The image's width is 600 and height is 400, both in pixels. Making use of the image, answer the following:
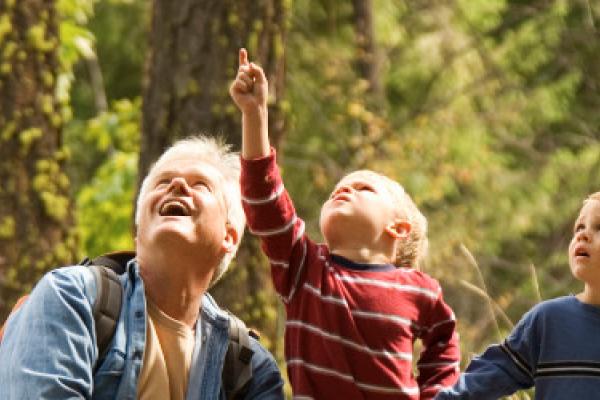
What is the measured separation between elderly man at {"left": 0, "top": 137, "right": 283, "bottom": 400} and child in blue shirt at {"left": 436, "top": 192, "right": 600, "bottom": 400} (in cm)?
60

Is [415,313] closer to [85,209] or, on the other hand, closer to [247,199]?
[247,199]

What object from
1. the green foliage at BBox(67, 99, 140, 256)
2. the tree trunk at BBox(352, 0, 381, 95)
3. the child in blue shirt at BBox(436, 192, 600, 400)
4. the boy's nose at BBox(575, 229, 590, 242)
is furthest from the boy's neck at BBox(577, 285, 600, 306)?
the tree trunk at BBox(352, 0, 381, 95)

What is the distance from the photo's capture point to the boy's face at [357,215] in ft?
10.7

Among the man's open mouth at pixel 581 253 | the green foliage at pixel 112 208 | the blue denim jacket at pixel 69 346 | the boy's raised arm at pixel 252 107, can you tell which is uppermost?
the boy's raised arm at pixel 252 107

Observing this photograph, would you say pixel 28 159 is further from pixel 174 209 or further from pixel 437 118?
pixel 437 118

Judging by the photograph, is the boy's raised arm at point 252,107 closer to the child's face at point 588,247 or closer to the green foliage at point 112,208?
the child's face at point 588,247

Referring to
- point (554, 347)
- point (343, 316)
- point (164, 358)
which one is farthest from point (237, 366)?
point (554, 347)

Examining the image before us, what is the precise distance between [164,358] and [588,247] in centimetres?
110

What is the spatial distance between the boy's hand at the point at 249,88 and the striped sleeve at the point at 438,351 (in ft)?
2.38

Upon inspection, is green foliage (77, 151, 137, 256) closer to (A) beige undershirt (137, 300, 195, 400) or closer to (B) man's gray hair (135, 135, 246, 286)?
(B) man's gray hair (135, 135, 246, 286)

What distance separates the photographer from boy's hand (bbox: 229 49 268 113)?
10.3 ft

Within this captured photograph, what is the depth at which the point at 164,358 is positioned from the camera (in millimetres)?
3092

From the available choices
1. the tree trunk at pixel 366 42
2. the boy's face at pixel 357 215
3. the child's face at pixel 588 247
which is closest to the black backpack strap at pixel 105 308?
the boy's face at pixel 357 215

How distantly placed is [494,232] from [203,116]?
26.1ft
